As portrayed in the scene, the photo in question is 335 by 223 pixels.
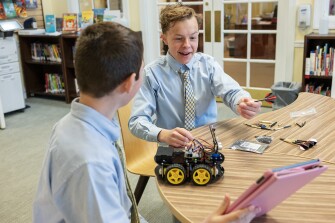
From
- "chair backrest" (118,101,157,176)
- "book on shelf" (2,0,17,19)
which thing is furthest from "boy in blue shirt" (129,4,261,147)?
"book on shelf" (2,0,17,19)

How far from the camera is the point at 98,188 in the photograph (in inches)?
31.3

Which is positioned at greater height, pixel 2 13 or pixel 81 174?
pixel 2 13

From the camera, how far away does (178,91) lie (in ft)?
5.85

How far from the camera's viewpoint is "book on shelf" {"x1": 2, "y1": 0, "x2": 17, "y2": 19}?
4.61m

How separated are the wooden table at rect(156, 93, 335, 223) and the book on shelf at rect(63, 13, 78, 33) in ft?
11.9

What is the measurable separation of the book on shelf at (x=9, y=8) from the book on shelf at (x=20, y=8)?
0.19ft

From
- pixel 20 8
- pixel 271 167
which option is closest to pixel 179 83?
pixel 271 167

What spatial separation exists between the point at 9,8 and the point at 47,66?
965mm

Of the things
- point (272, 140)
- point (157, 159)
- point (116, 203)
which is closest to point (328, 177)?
point (272, 140)

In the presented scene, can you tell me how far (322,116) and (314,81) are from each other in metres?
2.34

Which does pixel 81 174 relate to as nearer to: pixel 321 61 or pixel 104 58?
pixel 104 58

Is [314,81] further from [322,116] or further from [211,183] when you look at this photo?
[211,183]

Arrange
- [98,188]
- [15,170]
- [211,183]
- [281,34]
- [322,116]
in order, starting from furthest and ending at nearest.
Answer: [281,34]
[15,170]
[322,116]
[211,183]
[98,188]

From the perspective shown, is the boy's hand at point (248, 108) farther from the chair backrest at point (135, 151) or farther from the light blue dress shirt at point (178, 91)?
the chair backrest at point (135, 151)
